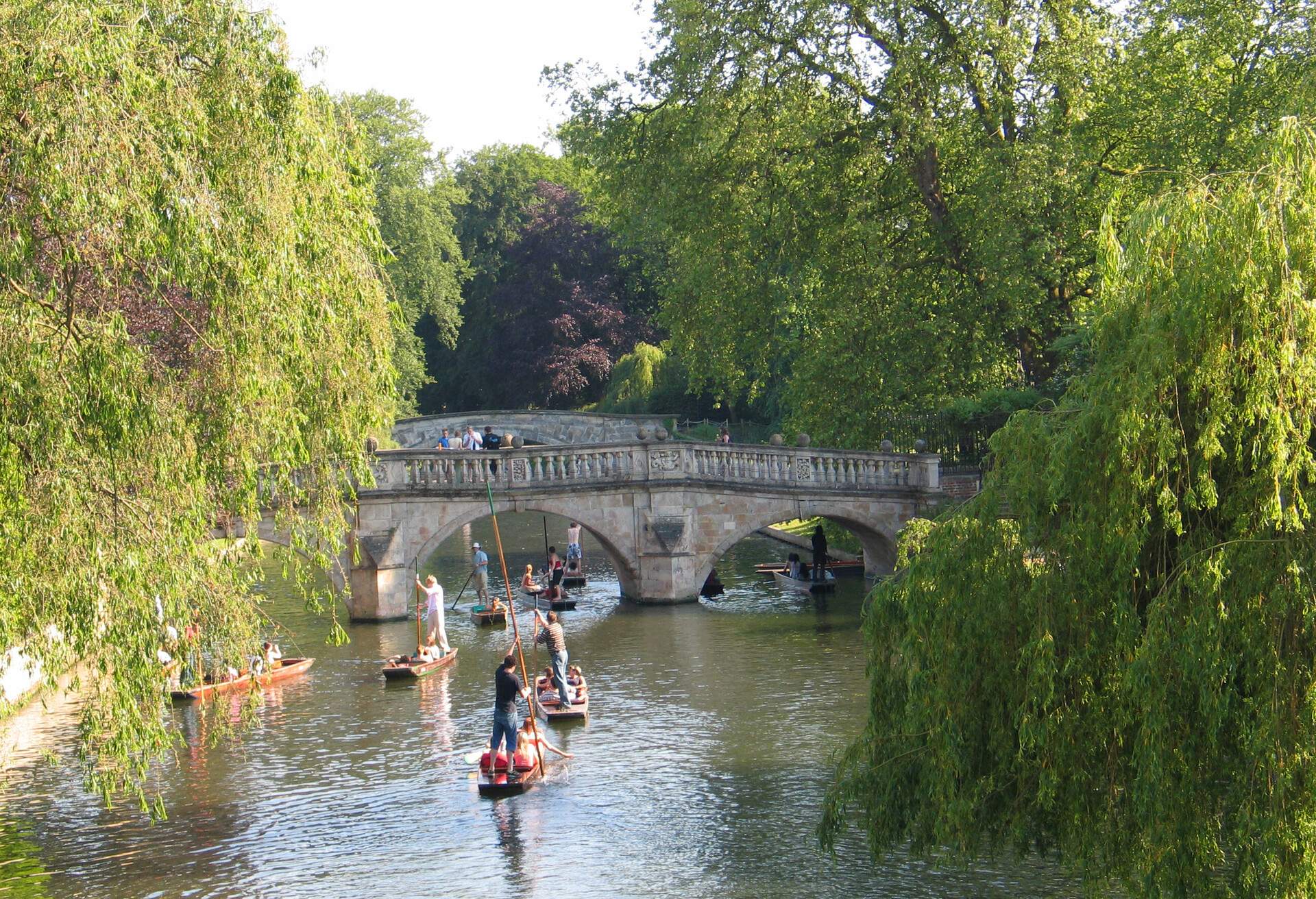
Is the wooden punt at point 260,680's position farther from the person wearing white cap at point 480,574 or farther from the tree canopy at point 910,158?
the tree canopy at point 910,158

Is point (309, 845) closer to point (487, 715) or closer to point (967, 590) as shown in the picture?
point (487, 715)

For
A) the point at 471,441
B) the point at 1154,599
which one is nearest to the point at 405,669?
the point at 1154,599

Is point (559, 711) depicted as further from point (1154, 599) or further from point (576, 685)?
point (1154, 599)

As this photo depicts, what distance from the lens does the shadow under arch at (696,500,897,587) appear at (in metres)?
24.8

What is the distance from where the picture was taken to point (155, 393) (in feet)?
31.0

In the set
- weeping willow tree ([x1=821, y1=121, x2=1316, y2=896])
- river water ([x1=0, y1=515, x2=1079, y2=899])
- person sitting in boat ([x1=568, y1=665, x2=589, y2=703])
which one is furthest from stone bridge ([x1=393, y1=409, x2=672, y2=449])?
weeping willow tree ([x1=821, y1=121, x2=1316, y2=896])

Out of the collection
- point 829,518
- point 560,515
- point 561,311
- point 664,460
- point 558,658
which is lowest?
point 558,658

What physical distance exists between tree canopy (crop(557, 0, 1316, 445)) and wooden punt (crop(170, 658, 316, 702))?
11784 millimetres

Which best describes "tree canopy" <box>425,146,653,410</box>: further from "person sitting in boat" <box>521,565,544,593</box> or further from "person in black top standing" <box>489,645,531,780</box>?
"person in black top standing" <box>489,645,531,780</box>

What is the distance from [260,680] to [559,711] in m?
4.37

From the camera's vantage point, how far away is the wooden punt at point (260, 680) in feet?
54.5

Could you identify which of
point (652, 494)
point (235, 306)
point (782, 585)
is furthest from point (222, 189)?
point (782, 585)

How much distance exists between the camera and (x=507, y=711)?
13.4 meters

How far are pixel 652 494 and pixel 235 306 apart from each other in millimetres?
14818
